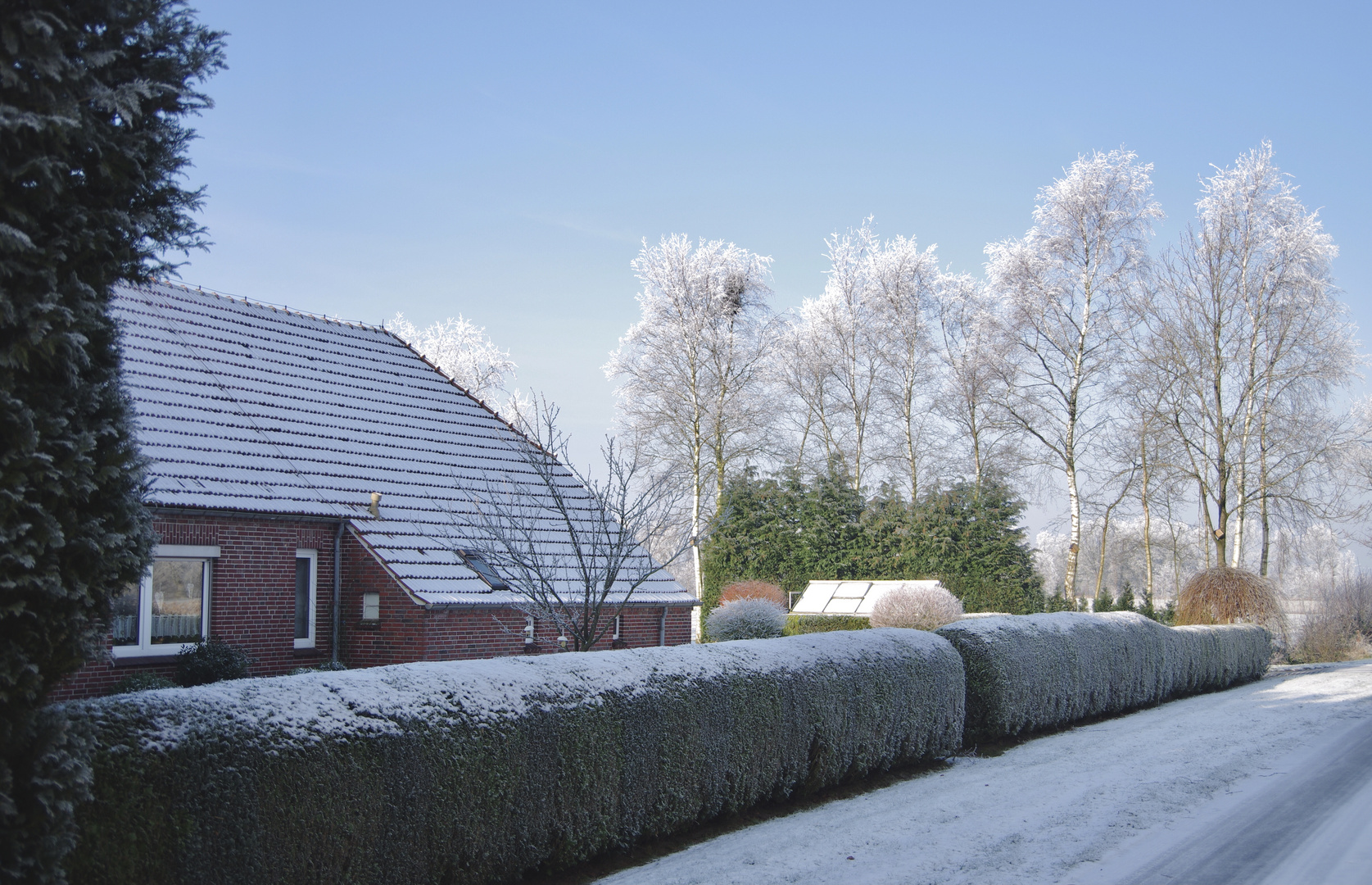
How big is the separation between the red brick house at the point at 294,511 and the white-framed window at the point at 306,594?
2 cm

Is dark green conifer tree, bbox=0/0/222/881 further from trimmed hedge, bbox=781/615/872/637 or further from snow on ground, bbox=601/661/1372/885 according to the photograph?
trimmed hedge, bbox=781/615/872/637

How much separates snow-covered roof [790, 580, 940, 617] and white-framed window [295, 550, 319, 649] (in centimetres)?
1648

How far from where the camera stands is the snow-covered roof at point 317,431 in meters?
13.2

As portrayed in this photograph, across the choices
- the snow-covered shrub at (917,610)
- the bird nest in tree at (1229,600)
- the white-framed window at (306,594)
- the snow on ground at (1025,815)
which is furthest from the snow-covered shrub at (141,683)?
the bird nest in tree at (1229,600)

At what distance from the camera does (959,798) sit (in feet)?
29.6

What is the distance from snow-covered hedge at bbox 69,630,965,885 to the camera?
457 cm

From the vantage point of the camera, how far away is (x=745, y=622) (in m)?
20.3

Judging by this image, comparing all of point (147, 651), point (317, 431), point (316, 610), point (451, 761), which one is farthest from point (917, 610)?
point (451, 761)

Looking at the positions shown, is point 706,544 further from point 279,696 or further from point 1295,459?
point 279,696

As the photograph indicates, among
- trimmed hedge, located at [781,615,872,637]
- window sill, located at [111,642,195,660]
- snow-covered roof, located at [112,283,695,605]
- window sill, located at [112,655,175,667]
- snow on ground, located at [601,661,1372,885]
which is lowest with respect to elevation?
snow on ground, located at [601,661,1372,885]

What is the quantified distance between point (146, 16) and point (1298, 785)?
1140cm

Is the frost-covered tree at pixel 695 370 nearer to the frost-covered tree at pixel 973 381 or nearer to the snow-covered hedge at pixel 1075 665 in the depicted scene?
the frost-covered tree at pixel 973 381

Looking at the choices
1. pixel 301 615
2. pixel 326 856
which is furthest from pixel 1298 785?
pixel 301 615

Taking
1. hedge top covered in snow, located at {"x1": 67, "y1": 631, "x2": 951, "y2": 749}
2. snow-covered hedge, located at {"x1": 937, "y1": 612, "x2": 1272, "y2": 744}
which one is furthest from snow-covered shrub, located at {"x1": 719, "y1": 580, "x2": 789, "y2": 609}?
hedge top covered in snow, located at {"x1": 67, "y1": 631, "x2": 951, "y2": 749}
